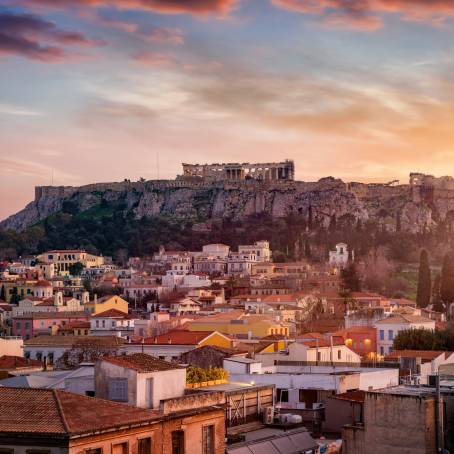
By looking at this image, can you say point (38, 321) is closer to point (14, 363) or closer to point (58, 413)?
A: point (14, 363)

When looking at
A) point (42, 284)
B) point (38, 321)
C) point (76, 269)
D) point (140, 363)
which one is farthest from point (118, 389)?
point (76, 269)

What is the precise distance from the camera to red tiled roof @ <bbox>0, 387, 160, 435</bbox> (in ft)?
65.8

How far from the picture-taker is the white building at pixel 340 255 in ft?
471

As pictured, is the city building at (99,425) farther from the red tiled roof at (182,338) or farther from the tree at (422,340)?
the tree at (422,340)

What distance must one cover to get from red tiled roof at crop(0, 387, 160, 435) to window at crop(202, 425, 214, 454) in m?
1.92

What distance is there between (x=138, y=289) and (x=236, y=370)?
3690 inches

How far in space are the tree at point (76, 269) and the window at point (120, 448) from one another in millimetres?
138533

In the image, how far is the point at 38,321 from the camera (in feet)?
339

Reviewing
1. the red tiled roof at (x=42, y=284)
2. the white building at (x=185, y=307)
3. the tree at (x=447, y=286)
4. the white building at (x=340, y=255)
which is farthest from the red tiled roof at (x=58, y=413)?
the white building at (x=340, y=255)

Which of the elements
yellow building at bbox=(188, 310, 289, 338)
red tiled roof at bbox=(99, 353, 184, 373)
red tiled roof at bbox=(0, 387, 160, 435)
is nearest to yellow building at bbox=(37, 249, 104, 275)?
yellow building at bbox=(188, 310, 289, 338)

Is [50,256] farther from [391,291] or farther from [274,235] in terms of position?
[391,291]

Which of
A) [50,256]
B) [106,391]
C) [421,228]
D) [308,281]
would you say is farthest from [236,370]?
[421,228]

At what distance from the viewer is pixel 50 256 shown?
172 metres

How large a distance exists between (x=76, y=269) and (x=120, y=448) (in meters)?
141
